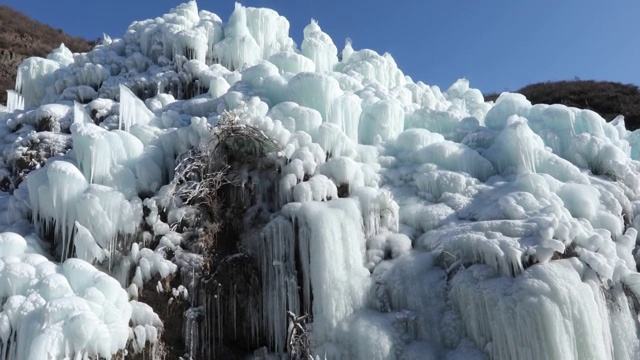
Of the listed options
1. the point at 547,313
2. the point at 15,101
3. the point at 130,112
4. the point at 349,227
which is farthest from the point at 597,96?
the point at 15,101

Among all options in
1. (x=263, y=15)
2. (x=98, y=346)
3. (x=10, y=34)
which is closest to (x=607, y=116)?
(x=263, y=15)

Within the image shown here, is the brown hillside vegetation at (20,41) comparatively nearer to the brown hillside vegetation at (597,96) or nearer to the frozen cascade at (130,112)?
the frozen cascade at (130,112)

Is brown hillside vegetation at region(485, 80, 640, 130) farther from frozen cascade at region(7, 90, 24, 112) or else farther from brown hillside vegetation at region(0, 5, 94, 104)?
brown hillside vegetation at region(0, 5, 94, 104)

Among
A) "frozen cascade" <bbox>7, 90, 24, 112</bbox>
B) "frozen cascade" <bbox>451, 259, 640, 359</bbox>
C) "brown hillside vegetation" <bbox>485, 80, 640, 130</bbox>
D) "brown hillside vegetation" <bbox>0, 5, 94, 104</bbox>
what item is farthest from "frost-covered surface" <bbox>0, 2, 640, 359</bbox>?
"brown hillside vegetation" <bbox>0, 5, 94, 104</bbox>

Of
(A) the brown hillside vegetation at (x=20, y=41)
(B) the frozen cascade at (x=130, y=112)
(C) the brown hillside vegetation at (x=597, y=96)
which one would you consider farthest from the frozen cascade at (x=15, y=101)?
→ (C) the brown hillside vegetation at (x=597, y=96)

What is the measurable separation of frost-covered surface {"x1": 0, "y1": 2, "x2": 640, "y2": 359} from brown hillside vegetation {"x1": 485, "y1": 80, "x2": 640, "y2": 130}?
11.9 metres

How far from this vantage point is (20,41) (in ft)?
93.1

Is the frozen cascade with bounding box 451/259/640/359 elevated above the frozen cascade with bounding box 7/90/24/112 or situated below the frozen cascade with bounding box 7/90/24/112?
below

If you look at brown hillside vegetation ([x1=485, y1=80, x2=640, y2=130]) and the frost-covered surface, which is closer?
the frost-covered surface

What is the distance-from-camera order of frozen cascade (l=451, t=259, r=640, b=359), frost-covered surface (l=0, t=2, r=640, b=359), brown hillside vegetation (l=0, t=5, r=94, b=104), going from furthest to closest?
1. brown hillside vegetation (l=0, t=5, r=94, b=104)
2. frost-covered surface (l=0, t=2, r=640, b=359)
3. frozen cascade (l=451, t=259, r=640, b=359)

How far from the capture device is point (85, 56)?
45.2ft

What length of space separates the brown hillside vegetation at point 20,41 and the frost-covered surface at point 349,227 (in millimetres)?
15728

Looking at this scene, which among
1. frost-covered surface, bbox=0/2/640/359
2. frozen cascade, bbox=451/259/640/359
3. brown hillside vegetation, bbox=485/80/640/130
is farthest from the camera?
brown hillside vegetation, bbox=485/80/640/130

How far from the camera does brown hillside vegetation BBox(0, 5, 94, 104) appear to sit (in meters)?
25.5
